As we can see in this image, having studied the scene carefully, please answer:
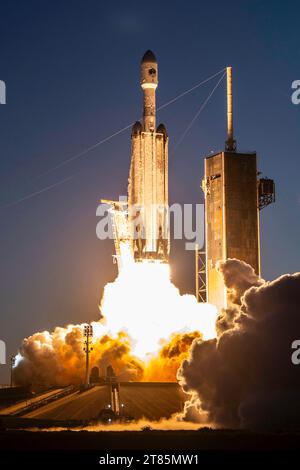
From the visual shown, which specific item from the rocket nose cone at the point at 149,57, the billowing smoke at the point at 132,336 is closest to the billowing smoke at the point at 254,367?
the billowing smoke at the point at 132,336

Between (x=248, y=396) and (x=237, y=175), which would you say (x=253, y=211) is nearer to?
(x=237, y=175)

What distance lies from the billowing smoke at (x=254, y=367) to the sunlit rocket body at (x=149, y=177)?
1416 inches

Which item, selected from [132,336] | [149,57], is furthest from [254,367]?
[149,57]

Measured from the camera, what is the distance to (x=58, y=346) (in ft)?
412

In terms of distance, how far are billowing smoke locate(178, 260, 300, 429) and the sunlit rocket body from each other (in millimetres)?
35961

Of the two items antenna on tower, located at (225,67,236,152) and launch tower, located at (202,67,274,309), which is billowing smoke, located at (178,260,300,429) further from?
antenna on tower, located at (225,67,236,152)

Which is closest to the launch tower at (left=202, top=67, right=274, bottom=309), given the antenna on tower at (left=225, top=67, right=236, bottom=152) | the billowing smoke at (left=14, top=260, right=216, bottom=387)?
the antenna on tower at (left=225, top=67, right=236, bottom=152)

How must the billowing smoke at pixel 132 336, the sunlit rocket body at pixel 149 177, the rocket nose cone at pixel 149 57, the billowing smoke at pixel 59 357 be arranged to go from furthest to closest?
the billowing smoke at pixel 59 357 < the rocket nose cone at pixel 149 57 < the sunlit rocket body at pixel 149 177 < the billowing smoke at pixel 132 336

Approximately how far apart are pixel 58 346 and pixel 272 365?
50.0m

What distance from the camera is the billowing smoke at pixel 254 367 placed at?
79500 millimetres

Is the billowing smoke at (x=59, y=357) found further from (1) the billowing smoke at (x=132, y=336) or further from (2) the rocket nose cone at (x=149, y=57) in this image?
(2) the rocket nose cone at (x=149, y=57)

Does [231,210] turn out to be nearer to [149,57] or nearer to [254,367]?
[149,57]

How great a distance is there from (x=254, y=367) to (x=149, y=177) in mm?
43248
